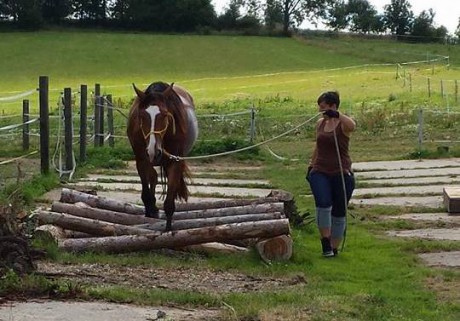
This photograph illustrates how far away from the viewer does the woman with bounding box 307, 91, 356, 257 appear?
9500 mm

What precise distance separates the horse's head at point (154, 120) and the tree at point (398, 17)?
88496 millimetres

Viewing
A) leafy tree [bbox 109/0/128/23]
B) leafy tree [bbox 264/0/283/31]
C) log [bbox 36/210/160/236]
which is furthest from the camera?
leafy tree [bbox 264/0/283/31]

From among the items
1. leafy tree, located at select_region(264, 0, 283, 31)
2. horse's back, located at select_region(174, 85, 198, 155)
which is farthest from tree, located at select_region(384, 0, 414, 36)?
horse's back, located at select_region(174, 85, 198, 155)

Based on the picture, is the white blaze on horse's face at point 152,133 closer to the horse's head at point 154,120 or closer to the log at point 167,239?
the horse's head at point 154,120

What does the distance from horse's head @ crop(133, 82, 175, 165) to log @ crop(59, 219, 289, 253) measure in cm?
89

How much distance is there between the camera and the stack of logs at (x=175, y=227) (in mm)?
8914

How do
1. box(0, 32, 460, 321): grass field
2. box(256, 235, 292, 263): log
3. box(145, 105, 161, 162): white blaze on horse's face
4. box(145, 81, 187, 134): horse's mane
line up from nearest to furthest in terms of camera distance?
box(0, 32, 460, 321): grass field, box(256, 235, 292, 263): log, box(145, 105, 161, 162): white blaze on horse's face, box(145, 81, 187, 134): horse's mane

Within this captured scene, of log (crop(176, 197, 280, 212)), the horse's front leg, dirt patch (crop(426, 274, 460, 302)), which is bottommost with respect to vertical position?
dirt patch (crop(426, 274, 460, 302))

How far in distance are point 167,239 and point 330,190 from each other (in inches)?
73.8

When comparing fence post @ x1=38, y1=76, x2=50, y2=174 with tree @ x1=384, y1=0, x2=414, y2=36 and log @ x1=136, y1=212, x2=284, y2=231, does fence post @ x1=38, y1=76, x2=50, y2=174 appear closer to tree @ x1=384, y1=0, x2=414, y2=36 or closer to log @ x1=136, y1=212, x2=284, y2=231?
log @ x1=136, y1=212, x2=284, y2=231

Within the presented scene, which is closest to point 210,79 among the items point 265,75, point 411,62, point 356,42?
point 265,75

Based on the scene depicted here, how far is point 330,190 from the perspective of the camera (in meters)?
9.60

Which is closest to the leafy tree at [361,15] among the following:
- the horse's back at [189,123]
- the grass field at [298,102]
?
the grass field at [298,102]

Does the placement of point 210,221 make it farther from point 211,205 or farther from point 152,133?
point 152,133
